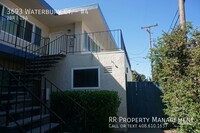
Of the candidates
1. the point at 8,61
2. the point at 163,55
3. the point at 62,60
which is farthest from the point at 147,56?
the point at 8,61

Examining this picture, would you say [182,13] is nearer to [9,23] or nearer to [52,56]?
[52,56]

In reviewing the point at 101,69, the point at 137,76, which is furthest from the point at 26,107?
the point at 137,76

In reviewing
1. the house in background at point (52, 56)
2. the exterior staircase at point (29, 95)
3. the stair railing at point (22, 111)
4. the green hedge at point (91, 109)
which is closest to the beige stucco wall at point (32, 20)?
the house in background at point (52, 56)

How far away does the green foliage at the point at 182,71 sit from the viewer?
501 centimetres

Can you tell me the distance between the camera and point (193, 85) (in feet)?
16.5

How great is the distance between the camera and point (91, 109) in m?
6.77

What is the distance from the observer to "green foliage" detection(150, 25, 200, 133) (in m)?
5.01

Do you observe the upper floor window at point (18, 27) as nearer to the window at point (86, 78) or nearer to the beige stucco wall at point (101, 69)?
the beige stucco wall at point (101, 69)

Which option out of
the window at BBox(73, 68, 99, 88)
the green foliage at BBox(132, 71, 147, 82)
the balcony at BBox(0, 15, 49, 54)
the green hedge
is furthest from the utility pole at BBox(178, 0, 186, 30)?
the green foliage at BBox(132, 71, 147, 82)

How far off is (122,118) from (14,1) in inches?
308

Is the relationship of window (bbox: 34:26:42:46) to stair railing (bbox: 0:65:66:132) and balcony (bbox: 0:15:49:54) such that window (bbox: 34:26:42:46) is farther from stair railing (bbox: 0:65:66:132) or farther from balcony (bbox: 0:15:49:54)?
stair railing (bbox: 0:65:66:132)

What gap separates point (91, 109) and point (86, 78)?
245 cm

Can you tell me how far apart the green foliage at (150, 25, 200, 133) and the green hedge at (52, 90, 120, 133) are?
7.15ft

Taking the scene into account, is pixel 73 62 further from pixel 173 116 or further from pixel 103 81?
pixel 173 116
